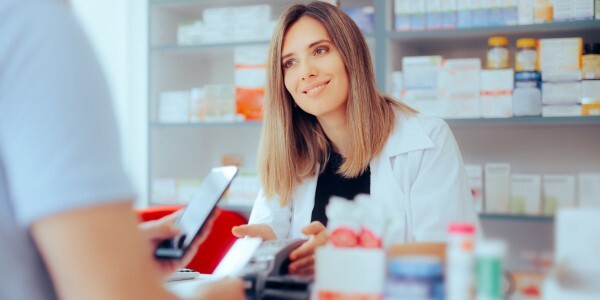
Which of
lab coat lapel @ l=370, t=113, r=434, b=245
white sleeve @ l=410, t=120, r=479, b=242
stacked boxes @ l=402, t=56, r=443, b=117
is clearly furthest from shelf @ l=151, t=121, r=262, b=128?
white sleeve @ l=410, t=120, r=479, b=242

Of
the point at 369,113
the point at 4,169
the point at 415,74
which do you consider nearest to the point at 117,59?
the point at 415,74

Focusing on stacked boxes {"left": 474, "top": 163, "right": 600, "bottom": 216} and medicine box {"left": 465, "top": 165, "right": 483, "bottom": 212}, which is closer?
stacked boxes {"left": 474, "top": 163, "right": 600, "bottom": 216}

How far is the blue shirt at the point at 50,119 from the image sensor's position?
0.71 m

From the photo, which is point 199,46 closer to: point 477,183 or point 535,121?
point 477,183

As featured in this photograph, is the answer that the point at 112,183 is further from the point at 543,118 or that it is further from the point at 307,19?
the point at 543,118

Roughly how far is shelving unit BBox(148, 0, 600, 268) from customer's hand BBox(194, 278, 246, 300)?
1901 mm

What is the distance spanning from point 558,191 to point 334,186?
1251mm

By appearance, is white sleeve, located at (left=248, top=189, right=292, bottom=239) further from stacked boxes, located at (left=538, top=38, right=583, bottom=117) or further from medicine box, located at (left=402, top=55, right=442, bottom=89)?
stacked boxes, located at (left=538, top=38, right=583, bottom=117)

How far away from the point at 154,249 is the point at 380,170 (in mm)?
1017

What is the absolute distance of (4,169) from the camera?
0.76 m

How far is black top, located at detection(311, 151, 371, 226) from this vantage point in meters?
2.11

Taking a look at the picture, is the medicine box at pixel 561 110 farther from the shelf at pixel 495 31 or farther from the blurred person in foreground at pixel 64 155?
the blurred person in foreground at pixel 64 155

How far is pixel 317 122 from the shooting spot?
2311 mm

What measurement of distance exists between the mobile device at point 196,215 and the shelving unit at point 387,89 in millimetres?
1720
